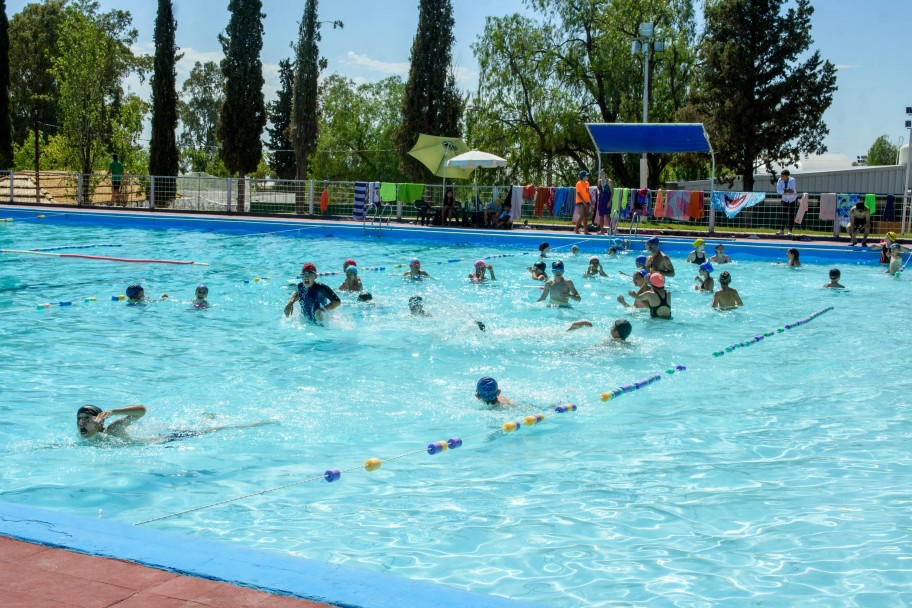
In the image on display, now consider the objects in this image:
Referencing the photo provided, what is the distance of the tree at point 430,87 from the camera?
32375 mm

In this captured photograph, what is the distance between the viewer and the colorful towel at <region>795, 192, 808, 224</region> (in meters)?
22.4

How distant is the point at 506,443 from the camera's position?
7.14 m

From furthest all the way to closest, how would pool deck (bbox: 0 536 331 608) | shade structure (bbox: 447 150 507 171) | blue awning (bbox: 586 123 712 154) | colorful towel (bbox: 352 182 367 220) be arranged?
colorful towel (bbox: 352 182 367 220) < shade structure (bbox: 447 150 507 171) < blue awning (bbox: 586 123 712 154) < pool deck (bbox: 0 536 331 608)

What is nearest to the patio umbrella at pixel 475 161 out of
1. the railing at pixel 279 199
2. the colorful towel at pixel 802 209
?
the railing at pixel 279 199

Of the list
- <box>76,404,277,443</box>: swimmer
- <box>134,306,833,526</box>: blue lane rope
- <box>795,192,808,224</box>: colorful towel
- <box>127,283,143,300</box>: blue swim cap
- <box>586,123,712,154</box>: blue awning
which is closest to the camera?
<box>134,306,833,526</box>: blue lane rope

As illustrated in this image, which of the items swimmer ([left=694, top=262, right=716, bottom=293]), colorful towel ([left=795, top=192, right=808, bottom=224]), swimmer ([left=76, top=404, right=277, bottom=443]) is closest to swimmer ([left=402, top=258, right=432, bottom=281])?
swimmer ([left=694, top=262, right=716, bottom=293])

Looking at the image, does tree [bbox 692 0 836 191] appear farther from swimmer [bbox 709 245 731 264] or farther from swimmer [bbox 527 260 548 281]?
swimmer [bbox 527 260 548 281]

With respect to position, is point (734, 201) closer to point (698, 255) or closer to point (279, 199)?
point (698, 255)

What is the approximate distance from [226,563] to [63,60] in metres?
35.3

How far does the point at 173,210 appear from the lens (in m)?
28.9

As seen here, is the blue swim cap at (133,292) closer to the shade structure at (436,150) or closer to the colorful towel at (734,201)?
the colorful towel at (734,201)

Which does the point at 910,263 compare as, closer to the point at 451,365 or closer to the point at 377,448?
the point at 451,365

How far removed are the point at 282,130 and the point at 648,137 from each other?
35.5 m

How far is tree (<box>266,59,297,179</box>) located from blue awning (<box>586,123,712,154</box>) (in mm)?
33133
